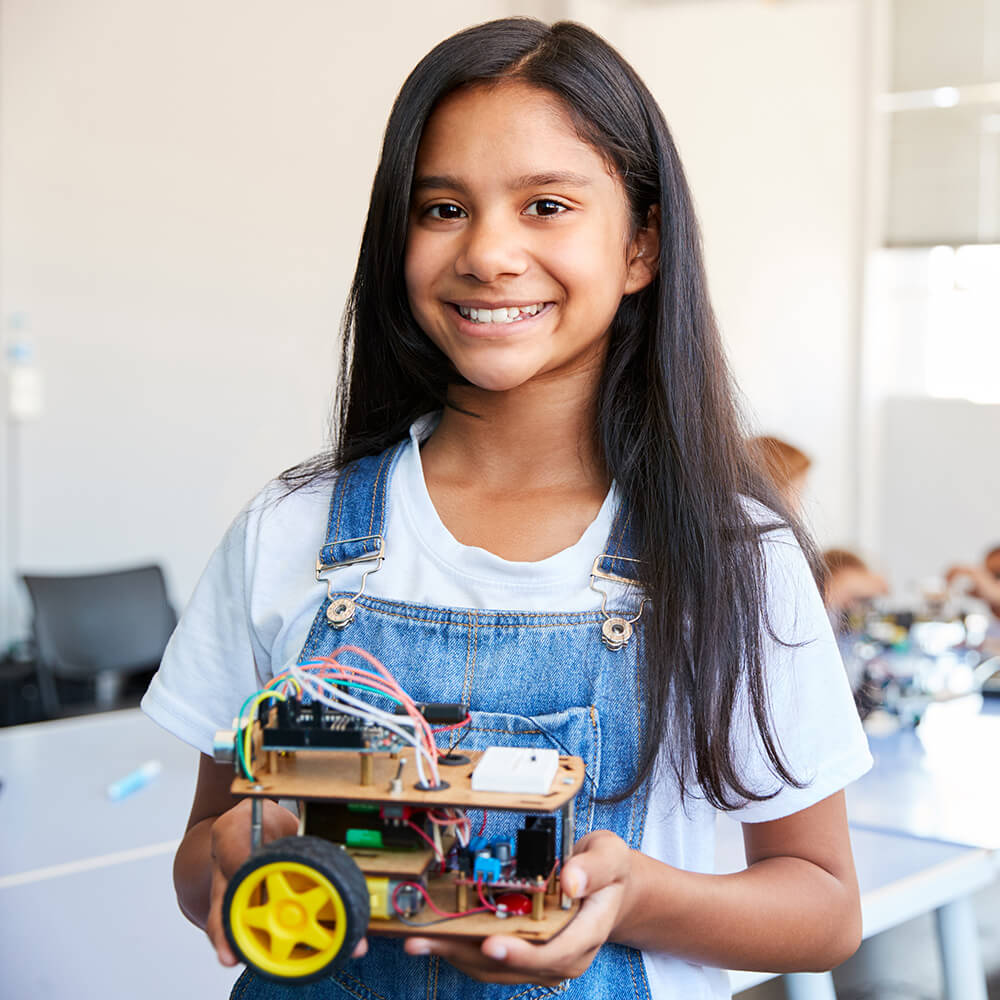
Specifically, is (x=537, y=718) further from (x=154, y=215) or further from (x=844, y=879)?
(x=154, y=215)

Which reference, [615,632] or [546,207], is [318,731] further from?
[546,207]

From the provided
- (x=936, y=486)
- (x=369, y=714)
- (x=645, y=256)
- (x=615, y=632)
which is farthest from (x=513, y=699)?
(x=936, y=486)

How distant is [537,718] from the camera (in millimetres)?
921

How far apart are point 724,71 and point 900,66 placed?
0.88 m

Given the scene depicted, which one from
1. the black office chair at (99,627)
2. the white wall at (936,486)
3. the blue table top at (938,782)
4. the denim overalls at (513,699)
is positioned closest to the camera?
the denim overalls at (513,699)

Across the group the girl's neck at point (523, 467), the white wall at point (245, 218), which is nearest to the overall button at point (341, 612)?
the girl's neck at point (523, 467)

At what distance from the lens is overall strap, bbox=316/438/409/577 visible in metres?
1.02

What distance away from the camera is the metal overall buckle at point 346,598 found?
98 cm

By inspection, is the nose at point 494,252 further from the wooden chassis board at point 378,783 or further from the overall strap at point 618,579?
the wooden chassis board at point 378,783

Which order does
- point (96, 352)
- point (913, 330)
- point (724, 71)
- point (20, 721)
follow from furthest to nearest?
1. point (913, 330)
2. point (724, 71)
3. point (96, 352)
4. point (20, 721)

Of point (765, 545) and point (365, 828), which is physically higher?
point (765, 545)

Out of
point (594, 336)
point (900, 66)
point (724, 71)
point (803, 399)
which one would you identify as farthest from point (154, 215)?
point (594, 336)

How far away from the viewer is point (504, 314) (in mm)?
961

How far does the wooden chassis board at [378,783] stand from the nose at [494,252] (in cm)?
36
